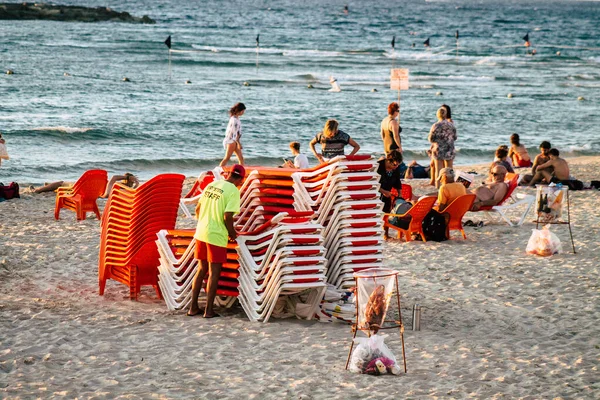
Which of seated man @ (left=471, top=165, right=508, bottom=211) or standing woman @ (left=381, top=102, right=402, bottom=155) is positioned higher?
standing woman @ (left=381, top=102, right=402, bottom=155)

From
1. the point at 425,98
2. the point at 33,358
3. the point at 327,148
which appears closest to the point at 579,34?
the point at 425,98

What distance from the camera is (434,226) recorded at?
1088 cm

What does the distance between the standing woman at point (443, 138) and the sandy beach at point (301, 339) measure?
159 inches

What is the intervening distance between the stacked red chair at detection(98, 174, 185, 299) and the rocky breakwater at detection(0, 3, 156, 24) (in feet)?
227

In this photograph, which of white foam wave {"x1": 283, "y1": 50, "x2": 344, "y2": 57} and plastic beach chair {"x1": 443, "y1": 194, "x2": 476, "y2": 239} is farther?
white foam wave {"x1": 283, "y1": 50, "x2": 344, "y2": 57}

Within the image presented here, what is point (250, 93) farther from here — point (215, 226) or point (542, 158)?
point (215, 226)

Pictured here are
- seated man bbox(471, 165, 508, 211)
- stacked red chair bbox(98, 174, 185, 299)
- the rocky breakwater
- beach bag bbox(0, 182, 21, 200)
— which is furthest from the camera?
the rocky breakwater

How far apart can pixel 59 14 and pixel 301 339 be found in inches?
2846

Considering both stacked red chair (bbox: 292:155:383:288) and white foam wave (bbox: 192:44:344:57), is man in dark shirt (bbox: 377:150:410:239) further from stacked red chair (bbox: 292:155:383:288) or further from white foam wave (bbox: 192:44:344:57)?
white foam wave (bbox: 192:44:344:57)

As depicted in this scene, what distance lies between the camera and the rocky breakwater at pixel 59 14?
74125 mm

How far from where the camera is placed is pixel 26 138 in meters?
23.0

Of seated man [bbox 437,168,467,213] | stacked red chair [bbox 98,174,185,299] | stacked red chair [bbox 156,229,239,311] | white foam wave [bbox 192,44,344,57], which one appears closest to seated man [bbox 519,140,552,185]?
seated man [bbox 437,168,467,213]

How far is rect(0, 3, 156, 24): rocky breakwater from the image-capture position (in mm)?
74125

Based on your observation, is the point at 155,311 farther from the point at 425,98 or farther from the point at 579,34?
the point at 579,34
